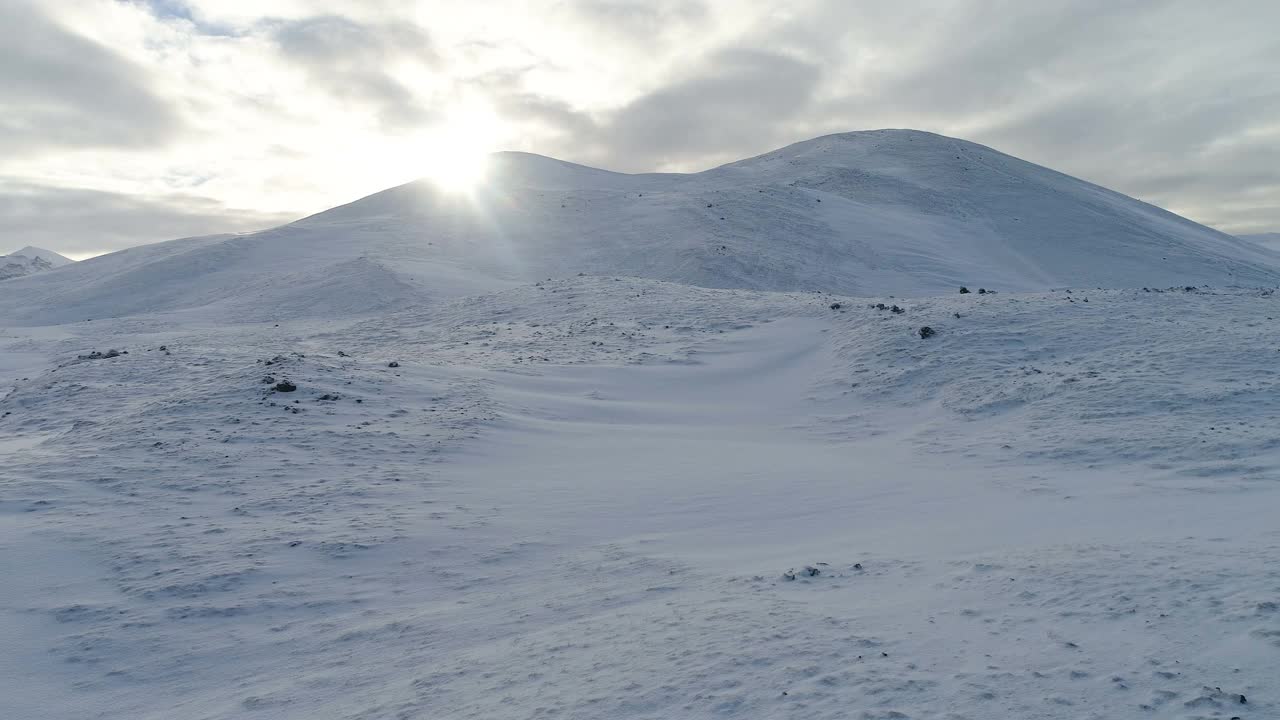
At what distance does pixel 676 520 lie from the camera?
29.7ft

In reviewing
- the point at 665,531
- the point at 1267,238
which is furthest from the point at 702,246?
the point at 1267,238

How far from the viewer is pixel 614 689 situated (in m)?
5.16

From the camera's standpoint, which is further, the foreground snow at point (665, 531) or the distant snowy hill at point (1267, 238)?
the distant snowy hill at point (1267, 238)

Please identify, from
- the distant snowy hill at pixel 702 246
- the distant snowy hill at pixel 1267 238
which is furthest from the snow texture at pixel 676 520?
the distant snowy hill at pixel 1267 238

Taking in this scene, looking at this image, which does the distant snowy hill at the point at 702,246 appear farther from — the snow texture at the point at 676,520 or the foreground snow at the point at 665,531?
the foreground snow at the point at 665,531

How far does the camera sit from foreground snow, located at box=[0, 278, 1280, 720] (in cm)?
522

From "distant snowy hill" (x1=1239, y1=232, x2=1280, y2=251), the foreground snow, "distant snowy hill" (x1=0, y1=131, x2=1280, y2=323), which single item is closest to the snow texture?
the foreground snow

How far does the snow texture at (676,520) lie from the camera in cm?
525

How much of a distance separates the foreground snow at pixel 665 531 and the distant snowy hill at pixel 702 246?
71.0 feet

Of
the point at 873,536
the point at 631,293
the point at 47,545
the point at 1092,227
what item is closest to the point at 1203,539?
the point at 873,536

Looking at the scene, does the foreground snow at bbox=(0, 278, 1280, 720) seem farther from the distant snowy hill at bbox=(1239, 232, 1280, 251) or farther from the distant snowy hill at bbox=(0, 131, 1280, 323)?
the distant snowy hill at bbox=(1239, 232, 1280, 251)

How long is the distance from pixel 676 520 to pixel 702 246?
1322 inches

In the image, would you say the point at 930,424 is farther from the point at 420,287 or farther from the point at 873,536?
the point at 420,287

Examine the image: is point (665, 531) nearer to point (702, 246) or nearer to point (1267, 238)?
point (702, 246)
